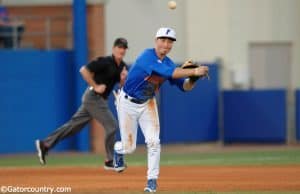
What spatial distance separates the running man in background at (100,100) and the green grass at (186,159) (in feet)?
8.54

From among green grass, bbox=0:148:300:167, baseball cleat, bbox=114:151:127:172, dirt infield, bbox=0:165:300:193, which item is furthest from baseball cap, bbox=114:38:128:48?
green grass, bbox=0:148:300:167

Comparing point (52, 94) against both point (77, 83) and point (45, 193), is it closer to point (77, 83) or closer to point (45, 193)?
point (77, 83)

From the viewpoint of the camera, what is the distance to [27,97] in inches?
875

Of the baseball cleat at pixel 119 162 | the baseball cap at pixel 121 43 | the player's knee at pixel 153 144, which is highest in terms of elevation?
the baseball cap at pixel 121 43

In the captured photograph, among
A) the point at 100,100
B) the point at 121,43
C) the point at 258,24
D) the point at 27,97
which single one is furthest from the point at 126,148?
the point at 258,24

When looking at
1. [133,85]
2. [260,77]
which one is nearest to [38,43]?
[260,77]

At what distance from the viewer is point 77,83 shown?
2253cm

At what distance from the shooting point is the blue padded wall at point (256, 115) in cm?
2419

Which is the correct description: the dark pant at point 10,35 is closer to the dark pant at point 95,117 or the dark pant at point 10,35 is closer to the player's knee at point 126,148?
the dark pant at point 95,117

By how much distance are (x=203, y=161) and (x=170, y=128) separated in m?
6.66

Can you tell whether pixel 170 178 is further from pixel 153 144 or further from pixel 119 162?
pixel 153 144

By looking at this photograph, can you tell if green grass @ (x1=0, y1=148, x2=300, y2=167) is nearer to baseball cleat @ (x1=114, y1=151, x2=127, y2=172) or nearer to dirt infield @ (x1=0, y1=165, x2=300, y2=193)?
dirt infield @ (x1=0, y1=165, x2=300, y2=193)

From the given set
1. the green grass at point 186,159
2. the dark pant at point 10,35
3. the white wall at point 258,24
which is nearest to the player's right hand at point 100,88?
the green grass at point 186,159

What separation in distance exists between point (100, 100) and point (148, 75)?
3.59 meters
